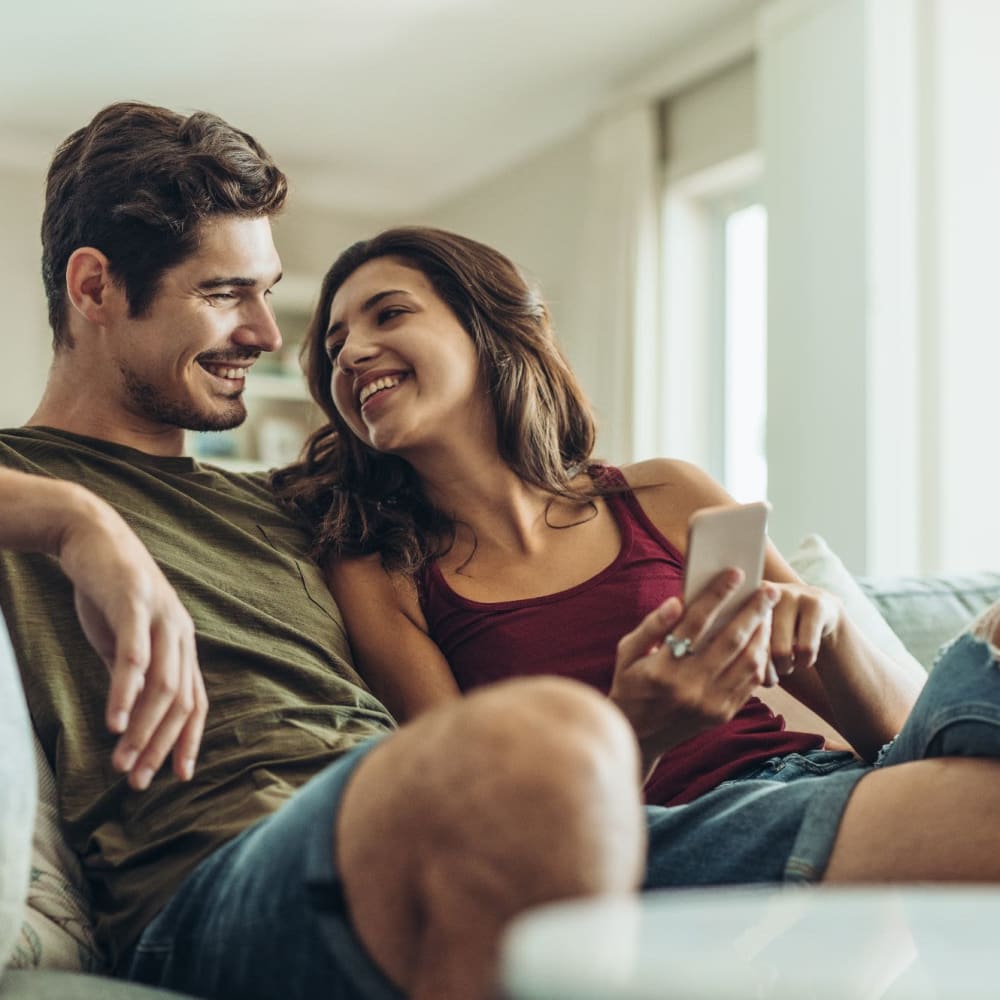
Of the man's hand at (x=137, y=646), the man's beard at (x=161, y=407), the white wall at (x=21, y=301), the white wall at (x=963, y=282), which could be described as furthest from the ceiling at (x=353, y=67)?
the man's hand at (x=137, y=646)

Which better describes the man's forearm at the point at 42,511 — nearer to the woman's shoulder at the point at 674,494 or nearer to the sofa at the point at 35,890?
the sofa at the point at 35,890

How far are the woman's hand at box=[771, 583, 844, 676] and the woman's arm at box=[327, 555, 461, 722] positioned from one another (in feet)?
1.34

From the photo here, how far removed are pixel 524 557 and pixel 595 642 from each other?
19 cm

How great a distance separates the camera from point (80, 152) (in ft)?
5.74

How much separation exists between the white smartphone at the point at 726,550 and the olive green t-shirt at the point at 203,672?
0.39m

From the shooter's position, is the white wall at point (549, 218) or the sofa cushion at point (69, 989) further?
the white wall at point (549, 218)

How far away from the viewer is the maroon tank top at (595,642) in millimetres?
1521

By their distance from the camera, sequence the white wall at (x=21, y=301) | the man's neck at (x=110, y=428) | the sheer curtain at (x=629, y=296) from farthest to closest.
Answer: the white wall at (x=21, y=301), the sheer curtain at (x=629, y=296), the man's neck at (x=110, y=428)

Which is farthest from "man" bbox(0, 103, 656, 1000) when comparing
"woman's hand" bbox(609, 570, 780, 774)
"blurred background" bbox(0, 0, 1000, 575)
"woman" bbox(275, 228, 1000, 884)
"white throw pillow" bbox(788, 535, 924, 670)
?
"blurred background" bbox(0, 0, 1000, 575)

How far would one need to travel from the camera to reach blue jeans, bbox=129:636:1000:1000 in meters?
0.87

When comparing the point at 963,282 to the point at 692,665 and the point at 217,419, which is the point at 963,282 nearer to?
the point at 217,419

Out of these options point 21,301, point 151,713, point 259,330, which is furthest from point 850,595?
point 21,301

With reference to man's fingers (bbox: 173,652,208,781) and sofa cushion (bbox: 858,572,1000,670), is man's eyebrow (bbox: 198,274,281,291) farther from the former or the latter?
sofa cushion (bbox: 858,572,1000,670)

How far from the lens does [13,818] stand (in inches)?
38.1
